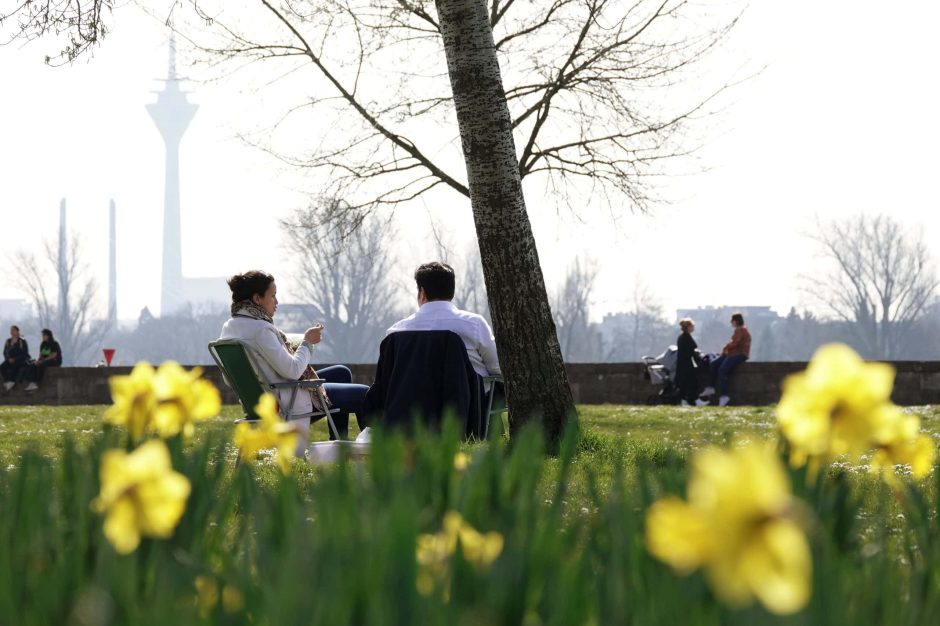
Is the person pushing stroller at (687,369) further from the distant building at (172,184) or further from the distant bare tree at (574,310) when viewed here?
the distant building at (172,184)

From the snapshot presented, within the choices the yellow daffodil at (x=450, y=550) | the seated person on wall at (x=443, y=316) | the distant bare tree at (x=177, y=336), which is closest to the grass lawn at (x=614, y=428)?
the seated person on wall at (x=443, y=316)

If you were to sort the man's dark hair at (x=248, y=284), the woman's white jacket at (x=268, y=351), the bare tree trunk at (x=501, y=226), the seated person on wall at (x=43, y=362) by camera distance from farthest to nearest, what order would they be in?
1. the seated person on wall at (x=43, y=362)
2. the bare tree trunk at (x=501, y=226)
3. the man's dark hair at (x=248, y=284)
4. the woman's white jacket at (x=268, y=351)

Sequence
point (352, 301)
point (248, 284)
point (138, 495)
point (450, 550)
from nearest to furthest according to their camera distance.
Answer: point (138, 495)
point (450, 550)
point (248, 284)
point (352, 301)

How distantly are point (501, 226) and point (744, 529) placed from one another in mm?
6510

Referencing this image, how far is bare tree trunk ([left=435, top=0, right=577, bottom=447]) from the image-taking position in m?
7.51

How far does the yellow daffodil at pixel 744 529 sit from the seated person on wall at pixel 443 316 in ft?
18.1

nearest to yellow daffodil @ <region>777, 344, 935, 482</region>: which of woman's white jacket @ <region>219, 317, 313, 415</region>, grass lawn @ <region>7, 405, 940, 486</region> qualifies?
grass lawn @ <region>7, 405, 940, 486</region>

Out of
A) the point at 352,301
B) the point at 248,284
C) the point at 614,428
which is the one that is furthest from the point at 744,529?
the point at 352,301

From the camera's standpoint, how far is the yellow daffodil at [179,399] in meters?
2.26

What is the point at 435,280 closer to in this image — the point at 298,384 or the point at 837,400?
the point at 298,384

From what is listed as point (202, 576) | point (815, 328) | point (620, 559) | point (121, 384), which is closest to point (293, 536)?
point (202, 576)

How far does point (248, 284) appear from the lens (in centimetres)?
726

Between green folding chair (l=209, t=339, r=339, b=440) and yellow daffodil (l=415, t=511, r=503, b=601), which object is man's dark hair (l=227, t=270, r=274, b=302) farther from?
yellow daffodil (l=415, t=511, r=503, b=601)

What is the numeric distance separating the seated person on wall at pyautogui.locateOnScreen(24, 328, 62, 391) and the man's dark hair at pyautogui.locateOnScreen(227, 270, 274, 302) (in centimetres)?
1696
